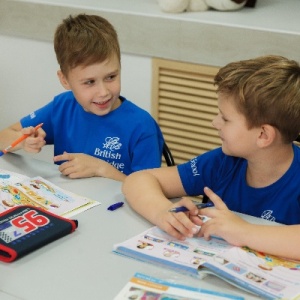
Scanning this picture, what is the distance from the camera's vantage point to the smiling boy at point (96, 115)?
6.24ft

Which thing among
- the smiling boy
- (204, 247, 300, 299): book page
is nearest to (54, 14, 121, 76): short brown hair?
the smiling boy

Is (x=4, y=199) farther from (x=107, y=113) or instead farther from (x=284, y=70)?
(x=284, y=70)

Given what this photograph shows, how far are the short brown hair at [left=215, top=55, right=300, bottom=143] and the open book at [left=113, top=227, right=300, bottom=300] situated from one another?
33cm

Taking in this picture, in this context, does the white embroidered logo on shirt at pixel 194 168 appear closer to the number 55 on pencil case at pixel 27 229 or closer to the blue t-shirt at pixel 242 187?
the blue t-shirt at pixel 242 187

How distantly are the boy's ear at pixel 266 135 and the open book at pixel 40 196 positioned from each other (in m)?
0.44

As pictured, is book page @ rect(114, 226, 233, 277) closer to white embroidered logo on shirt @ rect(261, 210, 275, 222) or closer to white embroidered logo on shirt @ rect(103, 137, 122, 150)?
white embroidered logo on shirt @ rect(261, 210, 275, 222)

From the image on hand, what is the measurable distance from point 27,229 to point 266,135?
61 centimetres

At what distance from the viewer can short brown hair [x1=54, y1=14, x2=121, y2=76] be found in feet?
6.24

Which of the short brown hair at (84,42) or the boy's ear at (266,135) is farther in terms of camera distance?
the short brown hair at (84,42)

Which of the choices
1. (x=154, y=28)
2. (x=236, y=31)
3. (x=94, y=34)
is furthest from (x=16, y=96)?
(x=94, y=34)

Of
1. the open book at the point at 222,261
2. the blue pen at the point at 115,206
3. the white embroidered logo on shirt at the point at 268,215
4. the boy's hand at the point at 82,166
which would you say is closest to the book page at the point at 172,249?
the open book at the point at 222,261

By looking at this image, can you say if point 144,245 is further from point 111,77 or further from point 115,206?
point 111,77

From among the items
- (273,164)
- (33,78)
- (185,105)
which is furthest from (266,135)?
(33,78)

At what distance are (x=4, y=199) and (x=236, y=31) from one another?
1.38m
